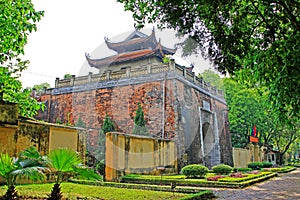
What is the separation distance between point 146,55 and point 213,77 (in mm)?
6670

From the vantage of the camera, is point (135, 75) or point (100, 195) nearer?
point (100, 195)

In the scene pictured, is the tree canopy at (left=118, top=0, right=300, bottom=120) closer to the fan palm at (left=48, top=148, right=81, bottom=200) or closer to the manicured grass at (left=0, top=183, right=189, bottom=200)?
the manicured grass at (left=0, top=183, right=189, bottom=200)

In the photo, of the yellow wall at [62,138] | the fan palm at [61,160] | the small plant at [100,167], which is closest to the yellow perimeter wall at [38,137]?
the yellow wall at [62,138]

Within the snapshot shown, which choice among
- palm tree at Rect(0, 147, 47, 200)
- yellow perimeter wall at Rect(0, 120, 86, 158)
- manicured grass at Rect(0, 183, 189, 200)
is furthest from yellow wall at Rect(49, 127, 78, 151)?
palm tree at Rect(0, 147, 47, 200)

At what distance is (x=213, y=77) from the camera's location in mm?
26016

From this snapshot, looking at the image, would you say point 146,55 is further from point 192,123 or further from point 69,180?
point 69,180

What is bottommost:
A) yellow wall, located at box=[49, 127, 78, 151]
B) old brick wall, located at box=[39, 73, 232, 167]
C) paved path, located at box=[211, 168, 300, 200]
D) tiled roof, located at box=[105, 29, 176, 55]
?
paved path, located at box=[211, 168, 300, 200]

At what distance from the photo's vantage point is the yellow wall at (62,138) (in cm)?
1145

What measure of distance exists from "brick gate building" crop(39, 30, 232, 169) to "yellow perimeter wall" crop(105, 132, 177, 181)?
1271mm

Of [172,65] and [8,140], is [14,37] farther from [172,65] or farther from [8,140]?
[172,65]

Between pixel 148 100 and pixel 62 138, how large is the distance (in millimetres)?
8596

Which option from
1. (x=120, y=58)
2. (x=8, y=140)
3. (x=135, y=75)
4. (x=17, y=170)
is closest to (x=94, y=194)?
(x=17, y=170)

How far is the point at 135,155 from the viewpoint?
48.4ft

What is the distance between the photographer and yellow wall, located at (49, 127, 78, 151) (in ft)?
37.6
